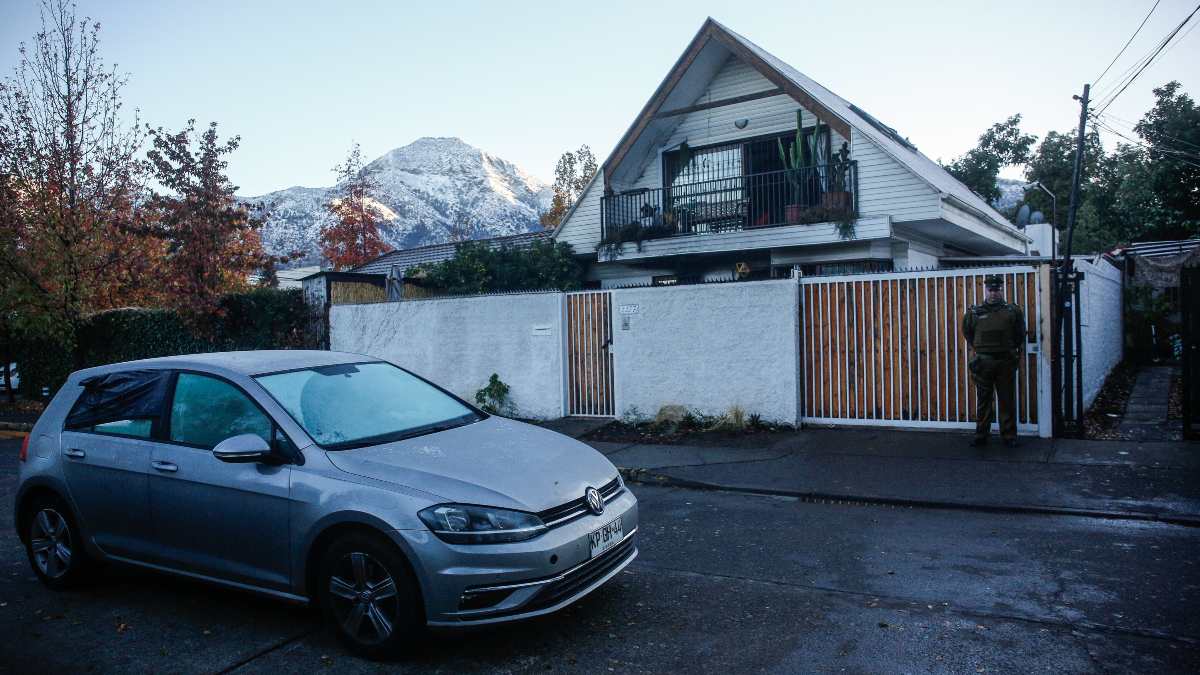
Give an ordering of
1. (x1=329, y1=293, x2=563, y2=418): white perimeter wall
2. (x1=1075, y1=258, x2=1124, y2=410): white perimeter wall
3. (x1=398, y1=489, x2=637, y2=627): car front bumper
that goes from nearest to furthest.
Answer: (x1=398, y1=489, x2=637, y2=627): car front bumper → (x1=1075, y1=258, x2=1124, y2=410): white perimeter wall → (x1=329, y1=293, x2=563, y2=418): white perimeter wall

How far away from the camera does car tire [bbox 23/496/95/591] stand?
510cm

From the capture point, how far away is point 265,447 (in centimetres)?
417

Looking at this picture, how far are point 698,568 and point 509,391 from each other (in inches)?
303

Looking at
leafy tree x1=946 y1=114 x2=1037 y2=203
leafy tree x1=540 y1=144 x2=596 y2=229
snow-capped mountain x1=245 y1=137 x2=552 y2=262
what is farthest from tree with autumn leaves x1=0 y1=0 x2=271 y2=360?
snow-capped mountain x1=245 y1=137 x2=552 y2=262

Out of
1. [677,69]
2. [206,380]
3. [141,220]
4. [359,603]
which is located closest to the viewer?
[359,603]

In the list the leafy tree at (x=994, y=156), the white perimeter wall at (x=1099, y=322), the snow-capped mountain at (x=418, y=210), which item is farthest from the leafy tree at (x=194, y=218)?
the snow-capped mountain at (x=418, y=210)

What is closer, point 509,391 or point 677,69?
point 509,391

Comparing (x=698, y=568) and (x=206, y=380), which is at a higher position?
(x=206, y=380)

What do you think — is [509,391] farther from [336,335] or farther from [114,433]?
[114,433]

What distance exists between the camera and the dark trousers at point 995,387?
862cm

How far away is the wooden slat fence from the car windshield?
6244mm

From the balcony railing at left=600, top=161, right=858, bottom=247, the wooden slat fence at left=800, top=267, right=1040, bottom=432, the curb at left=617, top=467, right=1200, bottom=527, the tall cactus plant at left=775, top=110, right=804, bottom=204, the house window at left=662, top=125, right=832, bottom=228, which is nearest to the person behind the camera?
the curb at left=617, top=467, right=1200, bottom=527

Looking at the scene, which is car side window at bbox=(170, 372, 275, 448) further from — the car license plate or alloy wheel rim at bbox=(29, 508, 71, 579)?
the car license plate

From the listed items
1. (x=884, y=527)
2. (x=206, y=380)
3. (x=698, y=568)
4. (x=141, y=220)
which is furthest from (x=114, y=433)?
(x=141, y=220)
